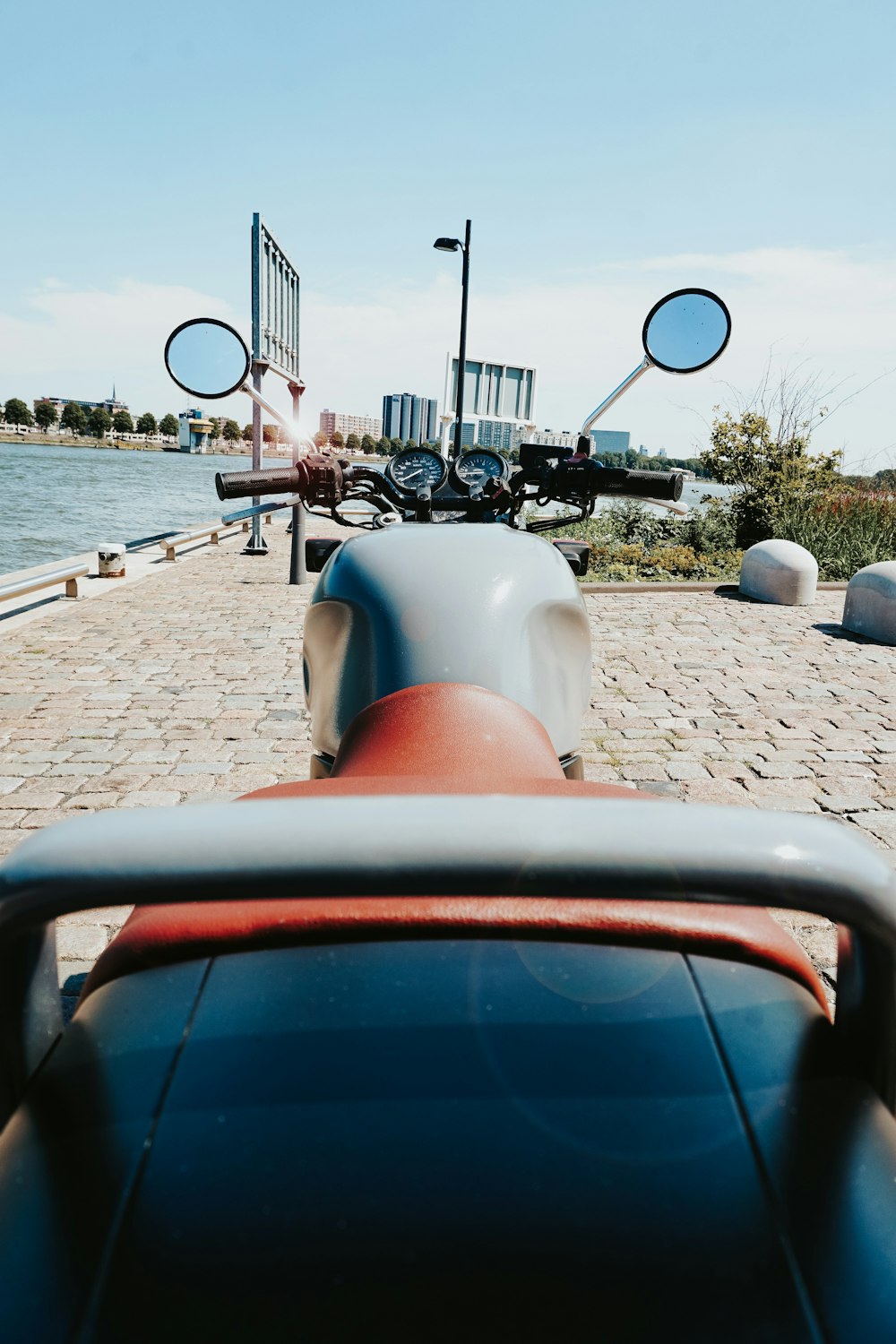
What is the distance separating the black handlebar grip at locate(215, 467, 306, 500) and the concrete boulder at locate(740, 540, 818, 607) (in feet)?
27.4

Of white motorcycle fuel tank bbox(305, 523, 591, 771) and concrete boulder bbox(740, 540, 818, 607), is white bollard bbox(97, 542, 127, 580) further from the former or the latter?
white motorcycle fuel tank bbox(305, 523, 591, 771)

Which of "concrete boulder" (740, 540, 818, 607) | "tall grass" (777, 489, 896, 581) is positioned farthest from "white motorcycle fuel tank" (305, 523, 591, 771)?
"tall grass" (777, 489, 896, 581)

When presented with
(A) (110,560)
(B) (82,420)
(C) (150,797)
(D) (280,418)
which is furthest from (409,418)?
(B) (82,420)

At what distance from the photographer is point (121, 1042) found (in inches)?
30.1

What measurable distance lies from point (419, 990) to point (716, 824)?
31cm

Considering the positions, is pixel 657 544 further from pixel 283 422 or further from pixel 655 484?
pixel 283 422

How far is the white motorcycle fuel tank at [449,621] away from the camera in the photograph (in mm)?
1687

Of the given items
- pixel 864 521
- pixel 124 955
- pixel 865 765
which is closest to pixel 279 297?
pixel 864 521

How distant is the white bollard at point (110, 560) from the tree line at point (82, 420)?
78632 millimetres

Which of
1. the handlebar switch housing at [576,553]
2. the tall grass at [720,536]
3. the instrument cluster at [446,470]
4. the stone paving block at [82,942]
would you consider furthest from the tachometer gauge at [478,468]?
the tall grass at [720,536]

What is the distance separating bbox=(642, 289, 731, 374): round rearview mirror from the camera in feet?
9.10

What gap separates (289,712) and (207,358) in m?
2.99

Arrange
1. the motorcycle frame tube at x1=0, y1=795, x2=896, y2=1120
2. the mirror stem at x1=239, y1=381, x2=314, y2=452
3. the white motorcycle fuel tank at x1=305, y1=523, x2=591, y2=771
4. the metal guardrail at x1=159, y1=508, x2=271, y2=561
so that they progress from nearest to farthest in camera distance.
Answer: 1. the motorcycle frame tube at x1=0, y1=795, x2=896, y2=1120
2. the white motorcycle fuel tank at x1=305, y1=523, x2=591, y2=771
3. the mirror stem at x1=239, y1=381, x2=314, y2=452
4. the metal guardrail at x1=159, y1=508, x2=271, y2=561

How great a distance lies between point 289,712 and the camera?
218 inches
